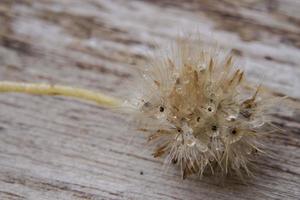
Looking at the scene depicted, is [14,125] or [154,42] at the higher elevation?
[154,42]

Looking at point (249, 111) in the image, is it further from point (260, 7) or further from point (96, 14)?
point (96, 14)

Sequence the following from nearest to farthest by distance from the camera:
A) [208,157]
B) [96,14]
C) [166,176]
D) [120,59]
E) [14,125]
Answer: [208,157], [166,176], [14,125], [120,59], [96,14]

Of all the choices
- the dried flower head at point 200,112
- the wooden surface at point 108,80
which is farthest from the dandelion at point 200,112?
the wooden surface at point 108,80

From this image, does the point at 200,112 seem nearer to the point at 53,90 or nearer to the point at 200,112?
the point at 200,112

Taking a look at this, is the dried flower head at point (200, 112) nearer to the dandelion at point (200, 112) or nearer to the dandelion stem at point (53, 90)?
the dandelion at point (200, 112)

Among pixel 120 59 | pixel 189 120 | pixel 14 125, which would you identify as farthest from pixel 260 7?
pixel 14 125

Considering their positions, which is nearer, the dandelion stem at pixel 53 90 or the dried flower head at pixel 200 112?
the dried flower head at pixel 200 112

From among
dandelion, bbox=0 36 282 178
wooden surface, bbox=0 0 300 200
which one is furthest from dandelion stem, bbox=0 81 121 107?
dandelion, bbox=0 36 282 178
